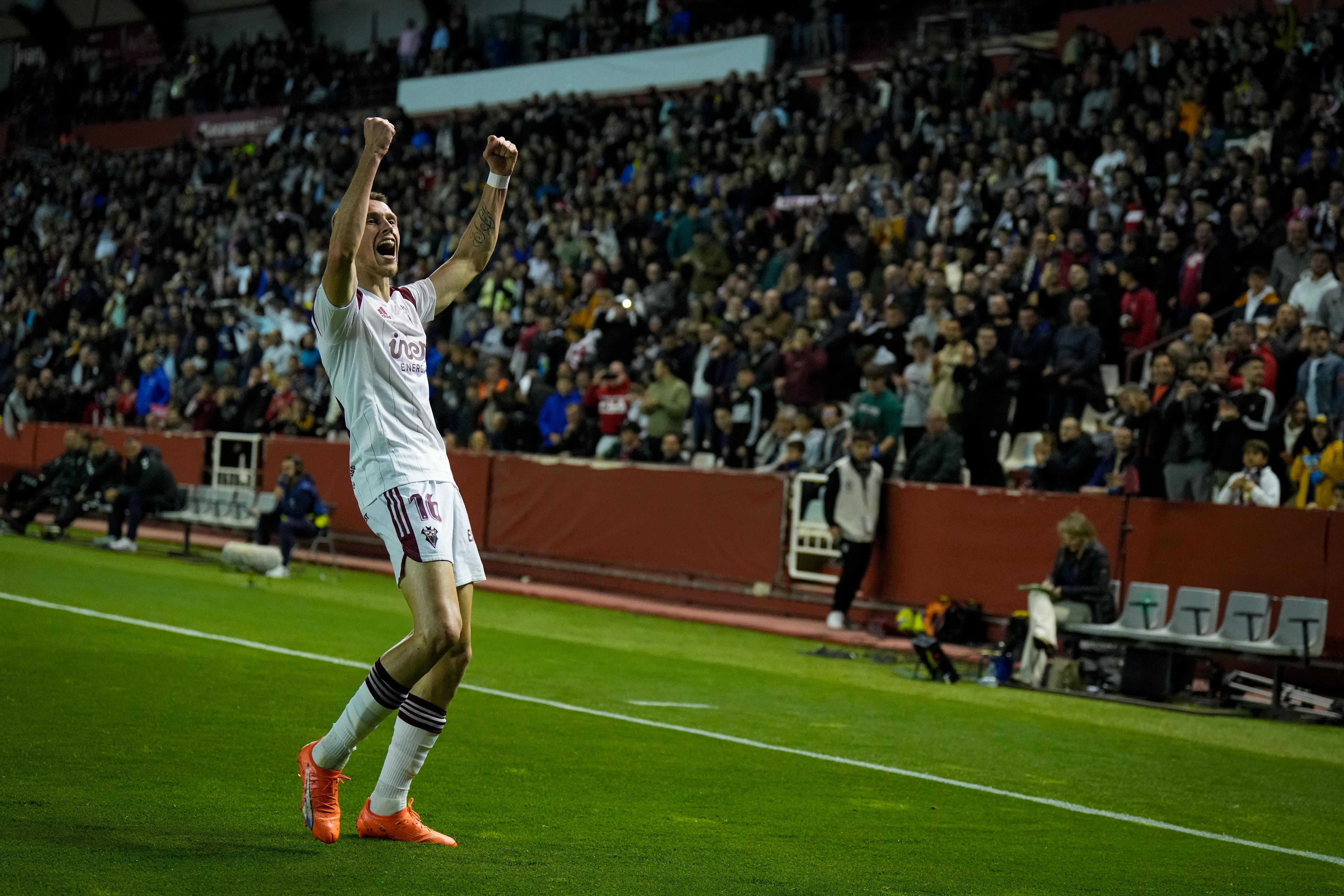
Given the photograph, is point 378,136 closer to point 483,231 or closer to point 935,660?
point 483,231

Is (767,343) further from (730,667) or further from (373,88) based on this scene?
(373,88)

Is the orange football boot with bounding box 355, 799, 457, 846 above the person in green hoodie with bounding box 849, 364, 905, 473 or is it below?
below

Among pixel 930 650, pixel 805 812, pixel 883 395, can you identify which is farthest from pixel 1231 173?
pixel 805 812

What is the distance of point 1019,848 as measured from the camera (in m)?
6.86

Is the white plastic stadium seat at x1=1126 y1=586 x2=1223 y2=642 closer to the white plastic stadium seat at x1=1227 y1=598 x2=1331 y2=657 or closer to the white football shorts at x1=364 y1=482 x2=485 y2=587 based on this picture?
the white plastic stadium seat at x1=1227 y1=598 x2=1331 y2=657

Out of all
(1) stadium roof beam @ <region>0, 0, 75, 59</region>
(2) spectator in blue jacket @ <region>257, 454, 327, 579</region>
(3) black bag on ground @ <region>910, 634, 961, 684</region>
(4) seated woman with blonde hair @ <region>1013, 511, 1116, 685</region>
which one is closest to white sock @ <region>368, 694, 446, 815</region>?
(3) black bag on ground @ <region>910, 634, 961, 684</region>

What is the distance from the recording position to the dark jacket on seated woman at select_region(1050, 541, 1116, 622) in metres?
14.2

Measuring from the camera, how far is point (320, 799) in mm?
5988

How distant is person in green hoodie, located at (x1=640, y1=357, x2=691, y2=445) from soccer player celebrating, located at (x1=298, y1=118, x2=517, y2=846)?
14384 millimetres

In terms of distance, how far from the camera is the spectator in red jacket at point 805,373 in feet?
64.0

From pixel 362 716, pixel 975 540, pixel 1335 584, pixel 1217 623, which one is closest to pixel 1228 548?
pixel 1217 623

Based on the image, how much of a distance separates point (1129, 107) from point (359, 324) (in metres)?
17.1

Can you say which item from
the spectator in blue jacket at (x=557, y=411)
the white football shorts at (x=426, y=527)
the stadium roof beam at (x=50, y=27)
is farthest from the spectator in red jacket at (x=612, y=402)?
the stadium roof beam at (x=50, y=27)

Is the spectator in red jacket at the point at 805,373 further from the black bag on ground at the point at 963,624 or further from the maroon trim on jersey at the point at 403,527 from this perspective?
the maroon trim on jersey at the point at 403,527
